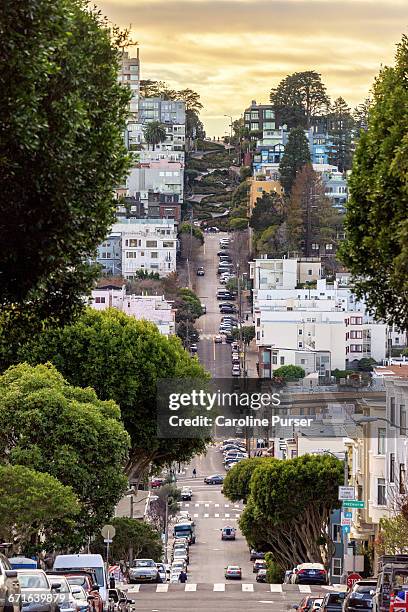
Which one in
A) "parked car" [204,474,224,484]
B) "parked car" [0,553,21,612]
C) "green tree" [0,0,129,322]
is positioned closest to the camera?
"green tree" [0,0,129,322]

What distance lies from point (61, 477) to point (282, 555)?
3411 centimetres

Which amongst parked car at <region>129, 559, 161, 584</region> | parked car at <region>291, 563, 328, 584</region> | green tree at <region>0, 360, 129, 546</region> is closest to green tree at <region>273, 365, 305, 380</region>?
parked car at <region>291, 563, 328, 584</region>

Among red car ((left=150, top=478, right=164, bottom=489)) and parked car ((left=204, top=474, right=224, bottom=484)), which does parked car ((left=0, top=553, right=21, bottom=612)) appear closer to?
red car ((left=150, top=478, right=164, bottom=489))

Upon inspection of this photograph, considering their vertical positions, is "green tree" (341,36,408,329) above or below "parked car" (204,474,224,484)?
above

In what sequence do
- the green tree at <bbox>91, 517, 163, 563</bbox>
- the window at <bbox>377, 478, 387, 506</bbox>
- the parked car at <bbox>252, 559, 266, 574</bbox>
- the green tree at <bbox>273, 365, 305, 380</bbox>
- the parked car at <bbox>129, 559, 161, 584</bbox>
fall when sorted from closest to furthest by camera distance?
the parked car at <bbox>129, 559, 161, 584</bbox> < the window at <bbox>377, 478, 387, 506</bbox> < the green tree at <bbox>91, 517, 163, 563</bbox> < the parked car at <bbox>252, 559, 266, 574</bbox> < the green tree at <bbox>273, 365, 305, 380</bbox>

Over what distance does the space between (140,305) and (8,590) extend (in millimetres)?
176464

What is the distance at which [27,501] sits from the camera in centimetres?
4622

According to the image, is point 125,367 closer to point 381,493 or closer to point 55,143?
point 381,493

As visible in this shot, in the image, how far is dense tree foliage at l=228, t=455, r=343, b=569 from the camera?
81188 mm

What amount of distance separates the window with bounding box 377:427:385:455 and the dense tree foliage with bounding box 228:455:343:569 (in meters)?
10.5

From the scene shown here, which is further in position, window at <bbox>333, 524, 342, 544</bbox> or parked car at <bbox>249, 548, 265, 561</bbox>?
parked car at <bbox>249, 548, 265, 561</bbox>

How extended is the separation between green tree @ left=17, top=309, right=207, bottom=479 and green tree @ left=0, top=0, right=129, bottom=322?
38867 millimetres

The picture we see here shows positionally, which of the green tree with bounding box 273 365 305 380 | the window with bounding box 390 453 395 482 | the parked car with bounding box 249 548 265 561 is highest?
the window with bounding box 390 453 395 482

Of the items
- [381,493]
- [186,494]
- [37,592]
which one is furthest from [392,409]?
[186,494]
